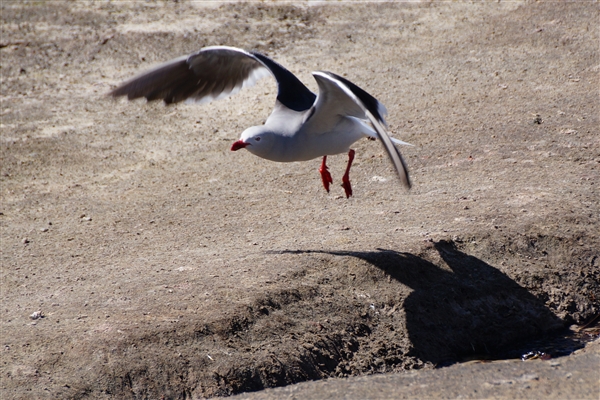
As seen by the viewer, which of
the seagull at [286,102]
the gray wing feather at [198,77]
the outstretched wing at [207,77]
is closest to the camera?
the seagull at [286,102]

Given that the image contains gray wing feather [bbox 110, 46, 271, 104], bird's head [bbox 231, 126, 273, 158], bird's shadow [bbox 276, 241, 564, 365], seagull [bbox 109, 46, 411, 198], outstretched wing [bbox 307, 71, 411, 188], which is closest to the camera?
outstretched wing [bbox 307, 71, 411, 188]

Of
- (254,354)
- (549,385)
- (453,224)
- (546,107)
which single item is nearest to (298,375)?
(254,354)

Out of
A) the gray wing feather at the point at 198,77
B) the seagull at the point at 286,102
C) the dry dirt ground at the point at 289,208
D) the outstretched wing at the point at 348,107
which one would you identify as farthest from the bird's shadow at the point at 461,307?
the gray wing feather at the point at 198,77

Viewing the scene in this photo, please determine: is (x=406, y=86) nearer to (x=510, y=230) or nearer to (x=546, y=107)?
(x=546, y=107)

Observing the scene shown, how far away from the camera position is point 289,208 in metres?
6.21

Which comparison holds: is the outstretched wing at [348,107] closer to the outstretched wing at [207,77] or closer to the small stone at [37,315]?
the outstretched wing at [207,77]

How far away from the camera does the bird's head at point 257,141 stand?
496 cm

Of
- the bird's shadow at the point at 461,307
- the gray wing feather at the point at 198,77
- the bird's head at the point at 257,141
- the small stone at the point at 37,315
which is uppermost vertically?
the gray wing feather at the point at 198,77

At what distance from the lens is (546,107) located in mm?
7289

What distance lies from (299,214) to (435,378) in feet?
7.67

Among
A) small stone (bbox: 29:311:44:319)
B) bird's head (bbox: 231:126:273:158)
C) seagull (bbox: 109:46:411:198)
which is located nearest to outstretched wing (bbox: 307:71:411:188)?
seagull (bbox: 109:46:411:198)

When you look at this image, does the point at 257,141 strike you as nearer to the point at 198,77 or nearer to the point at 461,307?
the point at 198,77

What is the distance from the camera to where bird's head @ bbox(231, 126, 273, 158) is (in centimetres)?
496

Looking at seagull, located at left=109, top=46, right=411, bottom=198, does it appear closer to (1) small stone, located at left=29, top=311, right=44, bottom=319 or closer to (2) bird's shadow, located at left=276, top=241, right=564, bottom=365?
(2) bird's shadow, located at left=276, top=241, right=564, bottom=365
